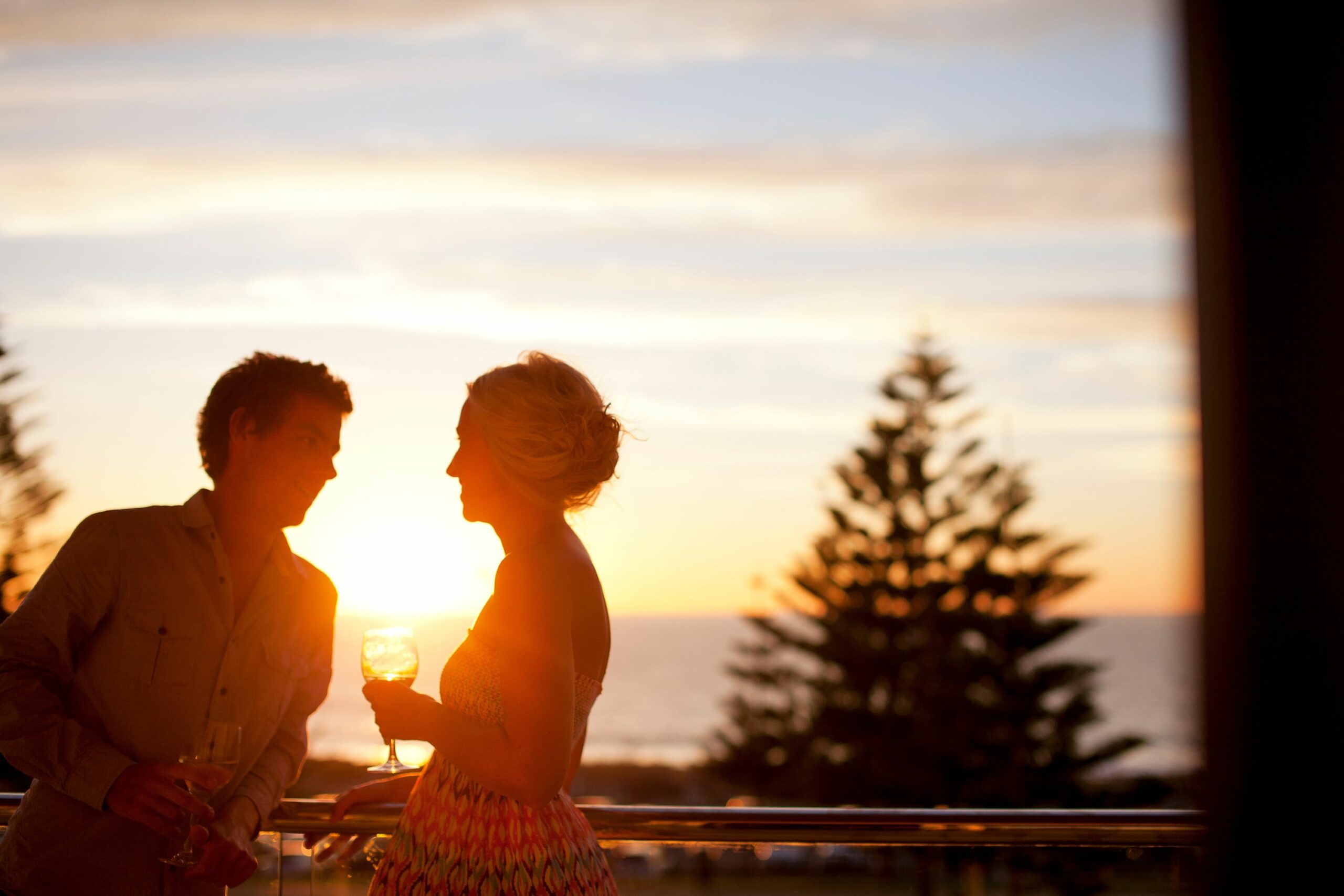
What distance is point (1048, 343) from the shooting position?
51625 millimetres

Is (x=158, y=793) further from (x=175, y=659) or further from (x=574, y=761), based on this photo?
(x=574, y=761)

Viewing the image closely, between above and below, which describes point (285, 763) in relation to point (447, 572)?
below

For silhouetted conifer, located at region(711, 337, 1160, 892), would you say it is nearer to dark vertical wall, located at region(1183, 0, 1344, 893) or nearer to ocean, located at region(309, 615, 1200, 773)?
ocean, located at region(309, 615, 1200, 773)

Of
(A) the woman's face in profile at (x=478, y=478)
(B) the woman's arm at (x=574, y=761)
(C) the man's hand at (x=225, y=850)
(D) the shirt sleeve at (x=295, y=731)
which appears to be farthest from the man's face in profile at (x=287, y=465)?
(B) the woman's arm at (x=574, y=761)

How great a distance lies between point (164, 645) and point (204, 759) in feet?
0.85

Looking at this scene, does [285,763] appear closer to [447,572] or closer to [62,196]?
[447,572]

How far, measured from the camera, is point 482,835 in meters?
2.14

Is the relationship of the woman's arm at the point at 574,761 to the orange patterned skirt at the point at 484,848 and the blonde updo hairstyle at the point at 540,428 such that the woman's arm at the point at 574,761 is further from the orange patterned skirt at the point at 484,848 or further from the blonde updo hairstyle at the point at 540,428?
the blonde updo hairstyle at the point at 540,428

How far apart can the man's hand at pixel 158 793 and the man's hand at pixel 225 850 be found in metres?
0.06

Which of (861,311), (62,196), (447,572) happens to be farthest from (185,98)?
(861,311)

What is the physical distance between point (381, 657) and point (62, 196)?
13.9 meters

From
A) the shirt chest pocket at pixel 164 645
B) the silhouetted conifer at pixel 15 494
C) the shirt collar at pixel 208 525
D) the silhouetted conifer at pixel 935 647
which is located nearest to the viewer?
the shirt chest pocket at pixel 164 645

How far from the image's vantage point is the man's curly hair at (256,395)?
2482 millimetres

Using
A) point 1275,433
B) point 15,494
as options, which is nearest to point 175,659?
point 1275,433
